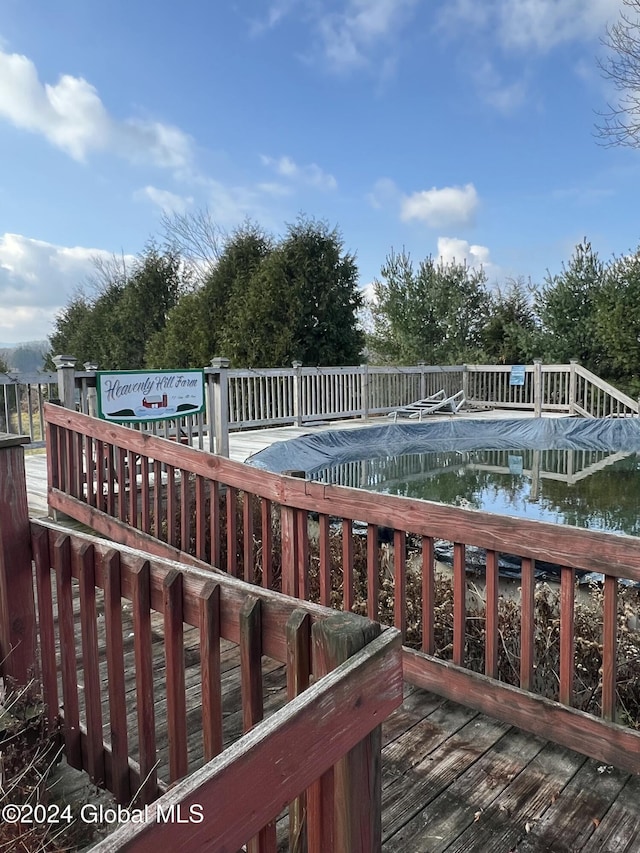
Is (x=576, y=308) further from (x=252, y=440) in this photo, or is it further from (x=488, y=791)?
(x=488, y=791)

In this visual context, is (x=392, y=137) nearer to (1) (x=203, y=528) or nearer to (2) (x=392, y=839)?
(1) (x=203, y=528)

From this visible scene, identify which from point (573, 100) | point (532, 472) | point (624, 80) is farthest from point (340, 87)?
point (532, 472)

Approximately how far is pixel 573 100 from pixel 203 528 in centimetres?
1422

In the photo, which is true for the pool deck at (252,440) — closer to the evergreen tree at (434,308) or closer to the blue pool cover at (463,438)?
the blue pool cover at (463,438)

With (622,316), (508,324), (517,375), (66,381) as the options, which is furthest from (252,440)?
(508,324)

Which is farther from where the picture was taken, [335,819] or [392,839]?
[392,839]

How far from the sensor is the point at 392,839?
1479mm

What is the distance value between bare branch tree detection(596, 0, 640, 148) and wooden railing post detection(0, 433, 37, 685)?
12003 millimetres

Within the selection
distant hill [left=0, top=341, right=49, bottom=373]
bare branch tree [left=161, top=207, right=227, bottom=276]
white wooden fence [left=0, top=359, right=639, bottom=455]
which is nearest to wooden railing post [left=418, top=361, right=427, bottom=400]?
white wooden fence [left=0, top=359, right=639, bottom=455]

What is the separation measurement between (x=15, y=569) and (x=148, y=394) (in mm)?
3353

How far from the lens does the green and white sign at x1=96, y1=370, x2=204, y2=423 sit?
15.3 ft

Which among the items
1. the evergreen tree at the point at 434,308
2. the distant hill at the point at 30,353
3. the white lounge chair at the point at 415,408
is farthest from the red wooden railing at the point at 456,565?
the distant hill at the point at 30,353

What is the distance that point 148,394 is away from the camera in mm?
4949

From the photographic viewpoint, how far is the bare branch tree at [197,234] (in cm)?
2033
